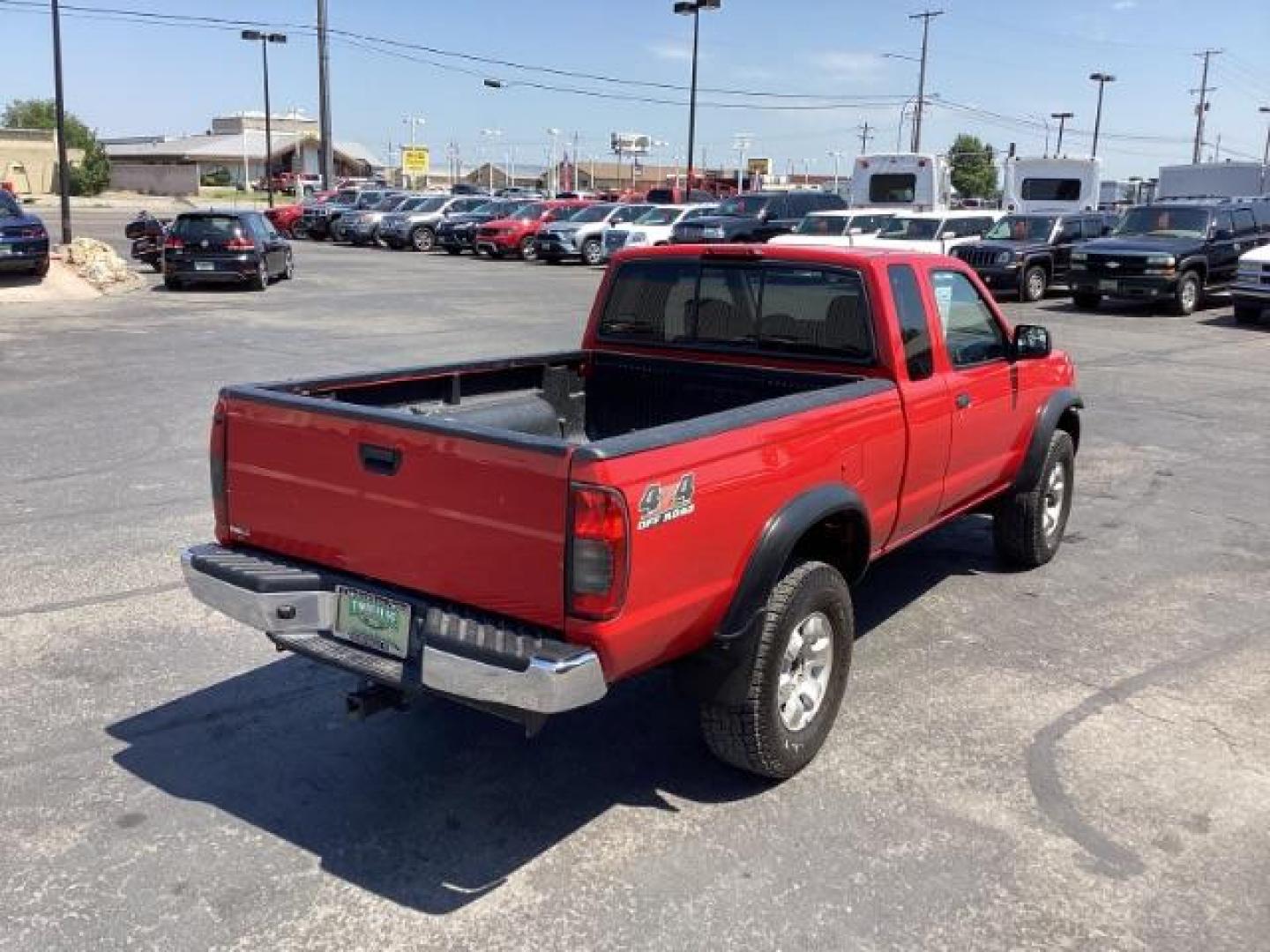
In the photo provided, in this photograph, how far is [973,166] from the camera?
12388 cm

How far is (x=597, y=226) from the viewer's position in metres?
32.0

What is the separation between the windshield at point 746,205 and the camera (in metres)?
31.2

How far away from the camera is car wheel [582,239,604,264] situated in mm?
31844

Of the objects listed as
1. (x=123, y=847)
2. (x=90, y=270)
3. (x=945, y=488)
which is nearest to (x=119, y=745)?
(x=123, y=847)

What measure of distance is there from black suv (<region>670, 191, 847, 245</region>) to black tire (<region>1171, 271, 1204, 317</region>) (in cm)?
1079

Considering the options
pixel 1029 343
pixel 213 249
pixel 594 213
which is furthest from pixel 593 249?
pixel 1029 343

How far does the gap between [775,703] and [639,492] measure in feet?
3.54

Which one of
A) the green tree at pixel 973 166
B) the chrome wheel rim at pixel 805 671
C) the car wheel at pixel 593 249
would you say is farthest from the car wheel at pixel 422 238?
the green tree at pixel 973 166

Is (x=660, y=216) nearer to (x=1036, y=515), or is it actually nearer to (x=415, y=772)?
(x=1036, y=515)

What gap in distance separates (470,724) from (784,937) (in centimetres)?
172

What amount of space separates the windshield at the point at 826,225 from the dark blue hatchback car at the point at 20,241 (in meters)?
15.2

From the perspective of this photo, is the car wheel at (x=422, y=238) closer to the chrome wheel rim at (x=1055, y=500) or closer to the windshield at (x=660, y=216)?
the windshield at (x=660, y=216)

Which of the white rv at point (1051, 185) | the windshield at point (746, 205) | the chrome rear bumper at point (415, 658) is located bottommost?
the chrome rear bumper at point (415, 658)

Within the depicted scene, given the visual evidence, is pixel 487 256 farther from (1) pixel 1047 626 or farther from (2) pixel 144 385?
(1) pixel 1047 626
